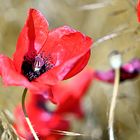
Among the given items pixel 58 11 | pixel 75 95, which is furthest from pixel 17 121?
pixel 58 11

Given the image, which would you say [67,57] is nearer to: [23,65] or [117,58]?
[23,65]

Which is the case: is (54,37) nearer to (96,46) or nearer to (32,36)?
(32,36)

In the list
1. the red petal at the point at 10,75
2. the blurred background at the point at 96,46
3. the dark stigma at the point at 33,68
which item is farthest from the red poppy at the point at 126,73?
the red petal at the point at 10,75

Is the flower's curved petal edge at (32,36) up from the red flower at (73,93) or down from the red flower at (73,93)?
up

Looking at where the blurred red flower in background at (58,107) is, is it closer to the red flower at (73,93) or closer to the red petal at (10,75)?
the red flower at (73,93)

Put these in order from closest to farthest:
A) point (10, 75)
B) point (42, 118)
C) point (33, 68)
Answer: point (10, 75) → point (33, 68) → point (42, 118)

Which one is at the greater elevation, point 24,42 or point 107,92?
point 24,42

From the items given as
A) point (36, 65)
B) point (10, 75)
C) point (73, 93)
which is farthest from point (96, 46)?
point (10, 75)
